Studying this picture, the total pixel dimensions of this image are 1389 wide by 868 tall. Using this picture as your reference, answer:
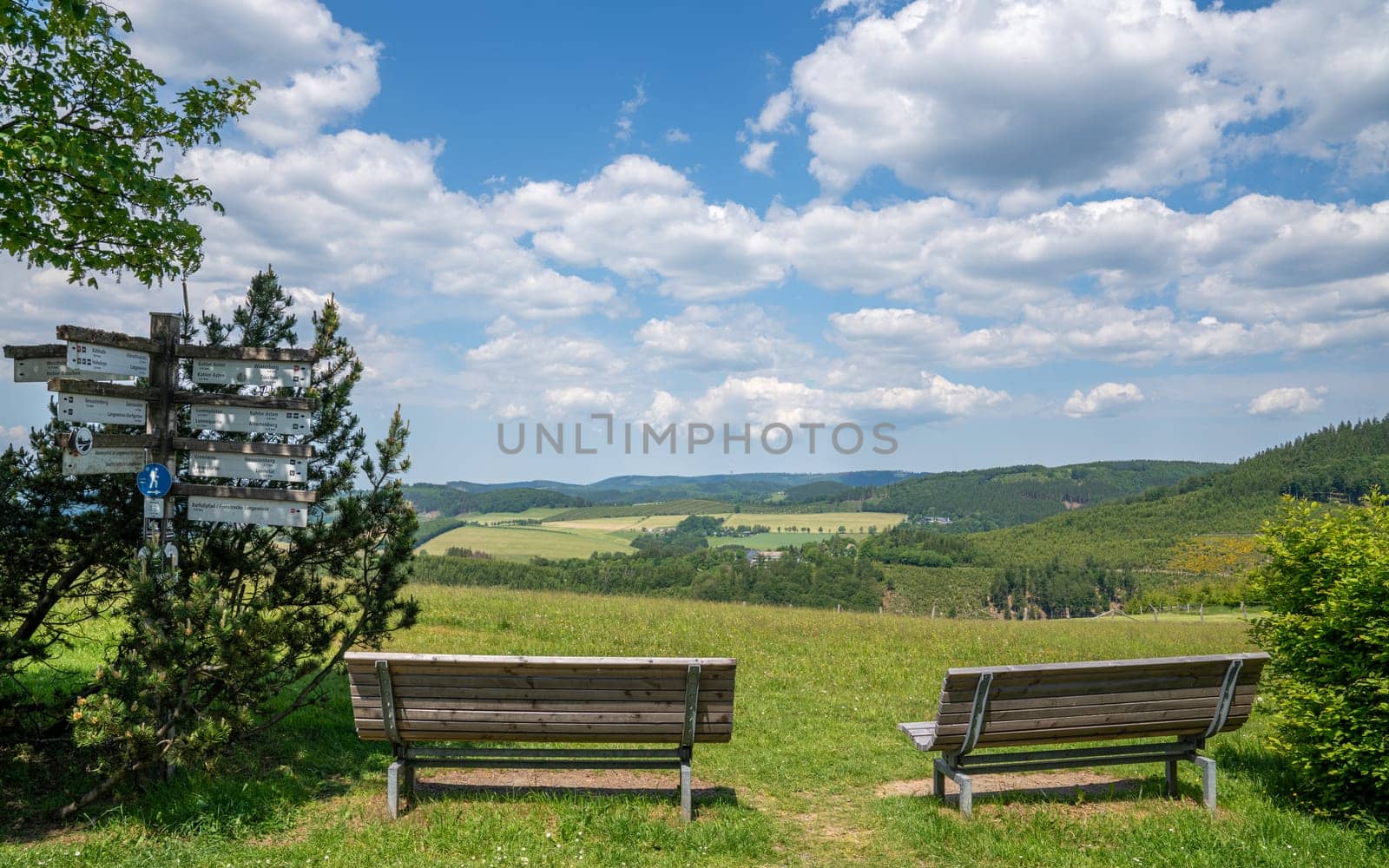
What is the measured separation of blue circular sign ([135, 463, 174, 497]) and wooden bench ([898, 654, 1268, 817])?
5626 millimetres

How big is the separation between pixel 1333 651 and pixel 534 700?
5.73 m

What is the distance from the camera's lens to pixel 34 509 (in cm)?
584

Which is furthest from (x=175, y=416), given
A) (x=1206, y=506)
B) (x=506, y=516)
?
(x=1206, y=506)

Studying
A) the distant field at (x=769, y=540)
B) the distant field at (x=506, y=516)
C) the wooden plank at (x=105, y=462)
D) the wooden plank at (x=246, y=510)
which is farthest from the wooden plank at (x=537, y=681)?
the distant field at (x=506, y=516)

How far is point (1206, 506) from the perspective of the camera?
160m

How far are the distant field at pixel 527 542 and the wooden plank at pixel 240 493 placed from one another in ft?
307

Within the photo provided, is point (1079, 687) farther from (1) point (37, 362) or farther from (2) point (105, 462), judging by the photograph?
(1) point (37, 362)

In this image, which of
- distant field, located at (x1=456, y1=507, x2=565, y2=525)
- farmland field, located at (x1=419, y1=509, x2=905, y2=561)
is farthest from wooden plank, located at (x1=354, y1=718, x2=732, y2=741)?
distant field, located at (x1=456, y1=507, x2=565, y2=525)

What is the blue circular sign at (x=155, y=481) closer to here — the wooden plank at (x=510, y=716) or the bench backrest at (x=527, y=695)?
the bench backrest at (x=527, y=695)

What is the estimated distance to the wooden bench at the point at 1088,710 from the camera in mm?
5344

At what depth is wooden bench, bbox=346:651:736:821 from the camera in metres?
5.05

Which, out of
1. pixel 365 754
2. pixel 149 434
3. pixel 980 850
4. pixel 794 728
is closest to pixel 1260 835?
pixel 980 850

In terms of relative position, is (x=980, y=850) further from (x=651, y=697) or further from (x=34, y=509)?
(x=34, y=509)

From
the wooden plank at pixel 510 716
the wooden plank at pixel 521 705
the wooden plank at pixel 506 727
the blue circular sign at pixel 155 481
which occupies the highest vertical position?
the blue circular sign at pixel 155 481
